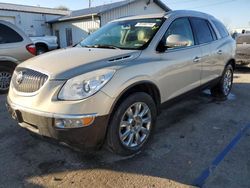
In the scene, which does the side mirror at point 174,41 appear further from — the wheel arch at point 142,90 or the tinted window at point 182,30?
the wheel arch at point 142,90

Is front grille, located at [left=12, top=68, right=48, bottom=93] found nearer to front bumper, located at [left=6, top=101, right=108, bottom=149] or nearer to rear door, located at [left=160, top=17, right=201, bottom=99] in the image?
front bumper, located at [left=6, top=101, right=108, bottom=149]

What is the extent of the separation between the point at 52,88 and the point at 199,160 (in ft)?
6.50

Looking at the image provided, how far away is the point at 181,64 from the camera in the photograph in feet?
12.9

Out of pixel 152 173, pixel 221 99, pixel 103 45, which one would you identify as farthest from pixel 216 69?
pixel 152 173

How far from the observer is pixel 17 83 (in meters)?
3.18

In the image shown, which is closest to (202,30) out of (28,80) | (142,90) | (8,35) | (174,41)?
(174,41)

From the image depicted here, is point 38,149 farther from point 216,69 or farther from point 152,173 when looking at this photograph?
point 216,69

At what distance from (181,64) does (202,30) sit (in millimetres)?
1314

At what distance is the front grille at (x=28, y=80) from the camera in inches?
112

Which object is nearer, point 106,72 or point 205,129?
point 106,72

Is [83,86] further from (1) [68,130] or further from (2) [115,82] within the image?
(1) [68,130]

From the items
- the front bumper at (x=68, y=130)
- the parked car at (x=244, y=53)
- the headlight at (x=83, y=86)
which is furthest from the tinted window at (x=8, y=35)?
the parked car at (x=244, y=53)

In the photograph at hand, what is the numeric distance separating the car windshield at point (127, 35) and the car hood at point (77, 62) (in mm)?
325

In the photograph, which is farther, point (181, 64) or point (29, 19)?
point (29, 19)
